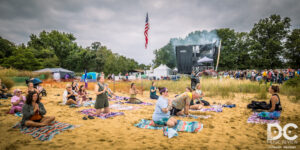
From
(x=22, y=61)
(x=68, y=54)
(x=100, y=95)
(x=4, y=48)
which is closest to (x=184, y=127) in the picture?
(x=100, y=95)

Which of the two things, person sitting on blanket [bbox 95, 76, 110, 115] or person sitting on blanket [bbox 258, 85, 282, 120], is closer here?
person sitting on blanket [bbox 258, 85, 282, 120]

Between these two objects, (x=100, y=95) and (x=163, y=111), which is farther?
(x=100, y=95)

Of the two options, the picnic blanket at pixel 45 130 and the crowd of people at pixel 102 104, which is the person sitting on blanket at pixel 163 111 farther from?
the picnic blanket at pixel 45 130

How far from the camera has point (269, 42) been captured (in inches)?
1179

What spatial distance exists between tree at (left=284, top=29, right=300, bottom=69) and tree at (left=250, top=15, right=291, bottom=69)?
118 centimetres

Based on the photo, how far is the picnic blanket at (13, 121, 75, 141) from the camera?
3424 mm

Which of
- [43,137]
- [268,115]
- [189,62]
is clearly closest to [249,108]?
[268,115]

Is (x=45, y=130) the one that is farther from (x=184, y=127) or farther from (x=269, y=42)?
(x=269, y=42)

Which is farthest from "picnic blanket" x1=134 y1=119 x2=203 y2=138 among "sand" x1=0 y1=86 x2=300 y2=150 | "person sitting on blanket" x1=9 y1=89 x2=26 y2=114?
"person sitting on blanket" x1=9 y1=89 x2=26 y2=114

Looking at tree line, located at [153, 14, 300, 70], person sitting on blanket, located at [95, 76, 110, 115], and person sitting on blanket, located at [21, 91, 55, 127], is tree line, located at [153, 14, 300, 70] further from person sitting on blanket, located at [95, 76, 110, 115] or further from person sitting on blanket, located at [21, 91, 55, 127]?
person sitting on blanket, located at [21, 91, 55, 127]

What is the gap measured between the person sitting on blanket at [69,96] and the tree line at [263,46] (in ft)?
113

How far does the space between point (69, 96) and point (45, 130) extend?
4050 mm

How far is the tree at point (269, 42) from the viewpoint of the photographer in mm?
29906

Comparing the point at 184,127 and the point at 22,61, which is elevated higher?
the point at 22,61
